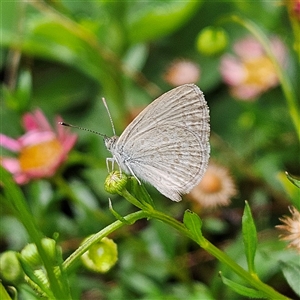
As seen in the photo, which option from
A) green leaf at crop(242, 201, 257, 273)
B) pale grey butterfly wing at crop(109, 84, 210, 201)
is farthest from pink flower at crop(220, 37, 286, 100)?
green leaf at crop(242, 201, 257, 273)

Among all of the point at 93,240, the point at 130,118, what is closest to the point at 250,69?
the point at 130,118

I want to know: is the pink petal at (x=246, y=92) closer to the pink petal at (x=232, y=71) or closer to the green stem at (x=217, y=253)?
the pink petal at (x=232, y=71)

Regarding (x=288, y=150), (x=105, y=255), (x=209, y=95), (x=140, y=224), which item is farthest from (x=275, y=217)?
(x=105, y=255)

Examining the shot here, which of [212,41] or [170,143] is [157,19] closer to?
[212,41]

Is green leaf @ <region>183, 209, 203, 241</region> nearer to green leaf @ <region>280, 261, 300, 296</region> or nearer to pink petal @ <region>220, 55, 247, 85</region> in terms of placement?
green leaf @ <region>280, 261, 300, 296</region>

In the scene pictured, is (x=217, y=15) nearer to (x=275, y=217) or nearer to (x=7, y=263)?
(x=275, y=217)

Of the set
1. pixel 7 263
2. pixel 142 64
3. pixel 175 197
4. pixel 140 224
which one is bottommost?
pixel 140 224

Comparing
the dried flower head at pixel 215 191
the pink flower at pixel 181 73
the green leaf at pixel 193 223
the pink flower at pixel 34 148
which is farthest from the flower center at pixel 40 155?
the green leaf at pixel 193 223
